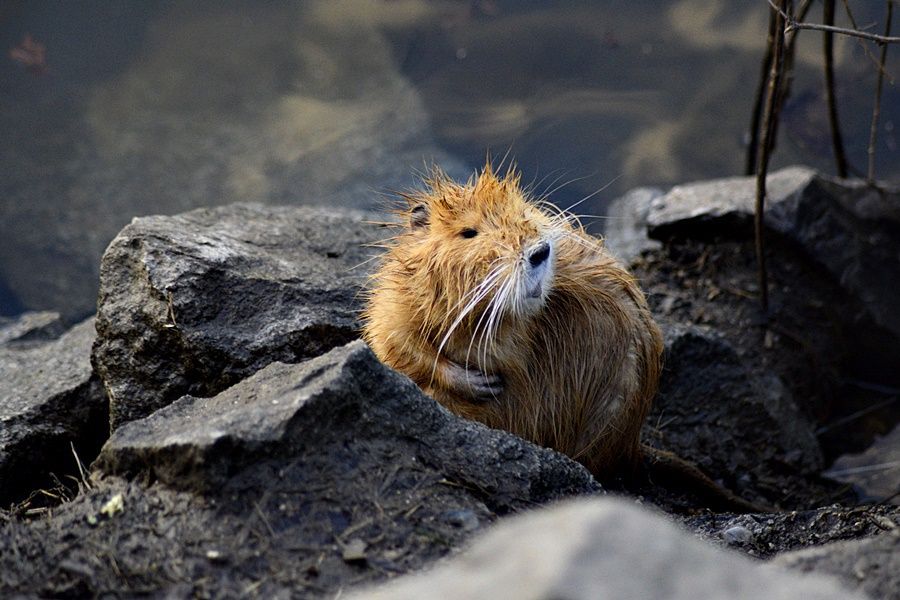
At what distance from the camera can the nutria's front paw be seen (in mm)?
3615

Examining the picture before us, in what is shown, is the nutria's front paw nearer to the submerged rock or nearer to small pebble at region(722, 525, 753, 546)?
small pebble at region(722, 525, 753, 546)

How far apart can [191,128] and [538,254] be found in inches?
219

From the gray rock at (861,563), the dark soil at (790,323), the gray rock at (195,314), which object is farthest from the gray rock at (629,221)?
the gray rock at (861,563)

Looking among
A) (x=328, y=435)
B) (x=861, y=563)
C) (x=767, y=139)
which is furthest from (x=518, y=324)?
(x=767, y=139)

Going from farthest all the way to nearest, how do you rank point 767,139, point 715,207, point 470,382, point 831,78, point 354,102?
1. point 354,102
2. point 715,207
3. point 831,78
4. point 767,139
5. point 470,382

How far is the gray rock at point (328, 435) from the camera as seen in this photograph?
271 centimetres

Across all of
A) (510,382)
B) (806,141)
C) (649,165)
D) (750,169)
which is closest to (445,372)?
(510,382)

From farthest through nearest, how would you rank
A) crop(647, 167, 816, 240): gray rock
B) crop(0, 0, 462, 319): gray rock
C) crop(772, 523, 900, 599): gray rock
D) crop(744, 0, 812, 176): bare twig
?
1. crop(0, 0, 462, 319): gray rock
2. crop(647, 167, 816, 240): gray rock
3. crop(744, 0, 812, 176): bare twig
4. crop(772, 523, 900, 599): gray rock

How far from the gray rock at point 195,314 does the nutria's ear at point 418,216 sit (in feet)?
1.46

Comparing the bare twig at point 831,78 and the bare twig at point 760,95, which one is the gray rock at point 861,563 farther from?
the bare twig at point 760,95

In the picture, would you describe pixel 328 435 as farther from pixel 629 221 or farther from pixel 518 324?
pixel 629 221

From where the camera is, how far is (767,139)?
4.62m

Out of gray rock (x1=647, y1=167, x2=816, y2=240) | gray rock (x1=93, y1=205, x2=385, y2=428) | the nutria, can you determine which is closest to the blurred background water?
gray rock (x1=647, y1=167, x2=816, y2=240)

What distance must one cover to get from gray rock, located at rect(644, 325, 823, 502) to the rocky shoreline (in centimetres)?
1
